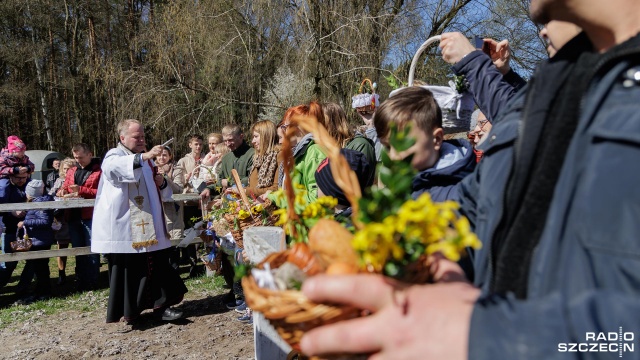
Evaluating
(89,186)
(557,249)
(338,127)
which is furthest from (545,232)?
(89,186)

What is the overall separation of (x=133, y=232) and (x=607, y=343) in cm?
519

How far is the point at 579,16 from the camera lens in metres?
Result: 0.93

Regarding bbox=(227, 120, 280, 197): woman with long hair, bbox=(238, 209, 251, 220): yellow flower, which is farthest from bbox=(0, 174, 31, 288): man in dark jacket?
bbox=(238, 209, 251, 220): yellow flower

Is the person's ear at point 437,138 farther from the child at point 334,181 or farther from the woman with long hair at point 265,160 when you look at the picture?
the woman with long hair at point 265,160

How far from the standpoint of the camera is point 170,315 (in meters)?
5.57

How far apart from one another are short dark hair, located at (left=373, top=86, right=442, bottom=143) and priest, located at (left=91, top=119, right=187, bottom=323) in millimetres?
3352

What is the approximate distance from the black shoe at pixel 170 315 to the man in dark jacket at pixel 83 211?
85.2 inches

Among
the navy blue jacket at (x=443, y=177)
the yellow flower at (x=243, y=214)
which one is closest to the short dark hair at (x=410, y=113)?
the navy blue jacket at (x=443, y=177)

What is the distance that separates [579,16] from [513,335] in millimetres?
630

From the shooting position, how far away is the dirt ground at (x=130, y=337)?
4.59 m

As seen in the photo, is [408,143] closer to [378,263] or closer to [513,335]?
[378,263]

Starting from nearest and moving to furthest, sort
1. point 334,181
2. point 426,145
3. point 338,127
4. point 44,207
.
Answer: point 426,145, point 334,181, point 338,127, point 44,207

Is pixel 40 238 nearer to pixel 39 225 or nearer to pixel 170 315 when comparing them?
pixel 39 225

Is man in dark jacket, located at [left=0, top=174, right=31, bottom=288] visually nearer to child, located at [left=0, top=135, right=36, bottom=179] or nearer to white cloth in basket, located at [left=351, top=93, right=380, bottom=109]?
child, located at [left=0, top=135, right=36, bottom=179]
